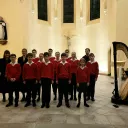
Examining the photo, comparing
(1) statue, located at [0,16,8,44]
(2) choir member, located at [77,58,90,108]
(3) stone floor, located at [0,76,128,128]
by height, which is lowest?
(3) stone floor, located at [0,76,128,128]

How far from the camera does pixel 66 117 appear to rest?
5277mm

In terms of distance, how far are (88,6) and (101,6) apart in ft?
5.59

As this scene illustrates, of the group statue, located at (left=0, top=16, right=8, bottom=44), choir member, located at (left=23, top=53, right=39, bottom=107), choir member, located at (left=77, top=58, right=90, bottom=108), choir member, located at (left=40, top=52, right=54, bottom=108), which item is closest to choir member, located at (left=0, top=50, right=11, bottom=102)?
choir member, located at (left=23, top=53, right=39, bottom=107)

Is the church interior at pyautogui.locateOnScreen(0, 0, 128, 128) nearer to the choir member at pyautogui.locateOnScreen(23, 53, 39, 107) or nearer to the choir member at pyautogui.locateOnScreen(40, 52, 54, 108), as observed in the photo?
the choir member at pyautogui.locateOnScreen(40, 52, 54, 108)

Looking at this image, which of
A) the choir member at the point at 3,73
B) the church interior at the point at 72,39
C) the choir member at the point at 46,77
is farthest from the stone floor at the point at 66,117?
the choir member at the point at 3,73

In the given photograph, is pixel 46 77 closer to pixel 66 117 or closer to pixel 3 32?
pixel 66 117

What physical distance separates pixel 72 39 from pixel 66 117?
12643 millimetres

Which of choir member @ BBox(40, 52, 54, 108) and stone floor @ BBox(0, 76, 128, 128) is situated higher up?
choir member @ BBox(40, 52, 54, 108)

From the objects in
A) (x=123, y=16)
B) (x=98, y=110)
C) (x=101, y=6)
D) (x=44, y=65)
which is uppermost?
(x=101, y=6)

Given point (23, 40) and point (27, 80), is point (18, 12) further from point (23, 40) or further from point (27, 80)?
point (27, 80)

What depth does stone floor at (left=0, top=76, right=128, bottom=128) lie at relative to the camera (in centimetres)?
473

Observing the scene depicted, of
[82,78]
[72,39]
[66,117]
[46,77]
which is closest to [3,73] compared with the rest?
[46,77]

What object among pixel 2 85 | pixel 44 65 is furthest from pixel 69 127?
pixel 2 85

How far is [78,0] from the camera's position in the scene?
17.6m
